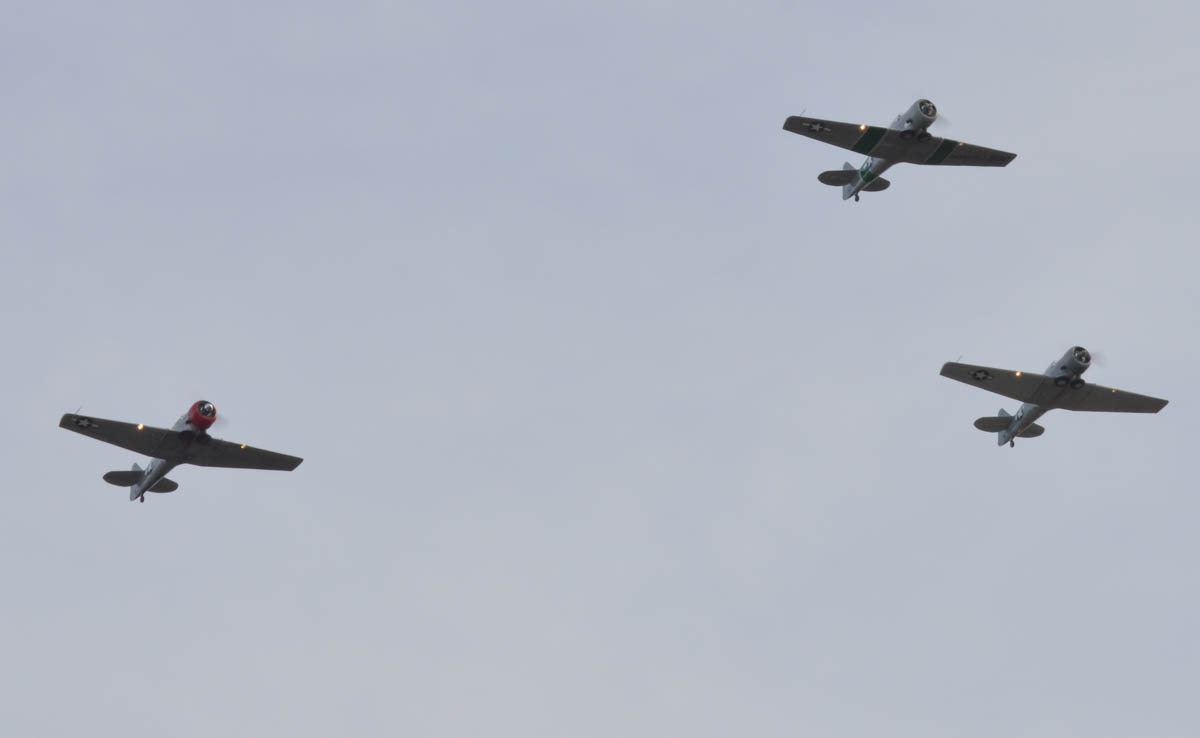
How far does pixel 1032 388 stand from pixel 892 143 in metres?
12.7

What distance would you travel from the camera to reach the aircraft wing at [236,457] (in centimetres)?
6550

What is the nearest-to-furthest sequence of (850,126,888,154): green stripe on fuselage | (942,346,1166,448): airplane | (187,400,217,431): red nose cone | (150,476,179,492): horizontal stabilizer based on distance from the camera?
(187,400,217,431): red nose cone, (942,346,1166,448): airplane, (150,476,179,492): horizontal stabilizer, (850,126,888,154): green stripe on fuselage

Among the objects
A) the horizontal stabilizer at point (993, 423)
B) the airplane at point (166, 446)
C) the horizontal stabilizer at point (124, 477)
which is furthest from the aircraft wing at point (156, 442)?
the horizontal stabilizer at point (993, 423)

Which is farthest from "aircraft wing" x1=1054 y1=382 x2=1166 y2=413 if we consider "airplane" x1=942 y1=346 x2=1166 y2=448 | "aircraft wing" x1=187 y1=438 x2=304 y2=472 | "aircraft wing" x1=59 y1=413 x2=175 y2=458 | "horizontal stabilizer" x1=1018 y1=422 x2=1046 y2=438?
"aircraft wing" x1=59 y1=413 x2=175 y2=458

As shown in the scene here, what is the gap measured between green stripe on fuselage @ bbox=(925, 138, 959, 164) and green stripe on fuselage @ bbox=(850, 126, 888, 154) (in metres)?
3.02

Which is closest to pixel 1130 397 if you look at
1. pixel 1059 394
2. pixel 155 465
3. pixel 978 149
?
pixel 1059 394

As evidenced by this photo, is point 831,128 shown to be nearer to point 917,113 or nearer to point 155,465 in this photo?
point 917,113

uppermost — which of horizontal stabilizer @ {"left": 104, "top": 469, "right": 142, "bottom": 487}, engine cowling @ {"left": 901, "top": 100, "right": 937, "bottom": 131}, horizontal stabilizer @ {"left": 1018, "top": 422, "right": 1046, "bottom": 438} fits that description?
engine cowling @ {"left": 901, "top": 100, "right": 937, "bottom": 131}

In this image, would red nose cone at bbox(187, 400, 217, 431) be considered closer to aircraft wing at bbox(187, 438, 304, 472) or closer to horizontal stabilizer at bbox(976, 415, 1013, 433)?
aircraft wing at bbox(187, 438, 304, 472)

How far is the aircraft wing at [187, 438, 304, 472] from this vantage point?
→ 65.5 m

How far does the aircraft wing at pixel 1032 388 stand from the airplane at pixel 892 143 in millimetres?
11021

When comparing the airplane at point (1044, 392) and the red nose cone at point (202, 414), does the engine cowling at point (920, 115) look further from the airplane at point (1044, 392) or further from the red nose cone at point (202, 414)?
the red nose cone at point (202, 414)

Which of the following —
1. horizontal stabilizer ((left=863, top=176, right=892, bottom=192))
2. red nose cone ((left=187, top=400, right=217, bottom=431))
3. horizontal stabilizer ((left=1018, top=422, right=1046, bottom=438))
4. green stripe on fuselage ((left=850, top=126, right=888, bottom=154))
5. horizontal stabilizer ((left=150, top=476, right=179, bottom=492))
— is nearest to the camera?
red nose cone ((left=187, top=400, right=217, bottom=431))

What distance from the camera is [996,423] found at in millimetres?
69625
